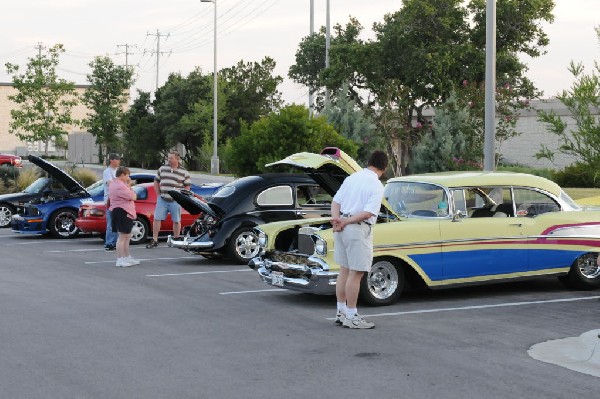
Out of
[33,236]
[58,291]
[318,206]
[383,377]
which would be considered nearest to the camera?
[383,377]

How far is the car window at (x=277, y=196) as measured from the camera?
1619cm

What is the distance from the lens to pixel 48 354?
8633mm

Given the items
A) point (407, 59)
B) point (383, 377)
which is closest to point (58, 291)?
point (383, 377)

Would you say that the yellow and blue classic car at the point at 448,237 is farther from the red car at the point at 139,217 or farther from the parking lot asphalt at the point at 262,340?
the red car at the point at 139,217

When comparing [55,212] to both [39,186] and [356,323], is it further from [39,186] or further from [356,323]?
[356,323]

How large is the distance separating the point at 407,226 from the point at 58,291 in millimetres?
4916

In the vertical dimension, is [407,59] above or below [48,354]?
above

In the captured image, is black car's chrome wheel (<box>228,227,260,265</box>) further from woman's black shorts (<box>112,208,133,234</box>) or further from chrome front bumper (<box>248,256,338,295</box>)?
chrome front bumper (<box>248,256,338,295</box>)

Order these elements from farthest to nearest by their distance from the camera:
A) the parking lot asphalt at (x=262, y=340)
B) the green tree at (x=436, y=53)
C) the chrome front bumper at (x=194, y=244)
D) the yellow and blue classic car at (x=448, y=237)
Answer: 1. the green tree at (x=436, y=53)
2. the chrome front bumper at (x=194, y=244)
3. the yellow and blue classic car at (x=448, y=237)
4. the parking lot asphalt at (x=262, y=340)

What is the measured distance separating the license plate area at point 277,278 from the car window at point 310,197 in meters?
4.31

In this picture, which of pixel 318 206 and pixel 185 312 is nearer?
pixel 185 312

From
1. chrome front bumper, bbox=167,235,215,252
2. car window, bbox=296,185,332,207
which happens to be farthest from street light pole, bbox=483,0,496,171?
chrome front bumper, bbox=167,235,215,252

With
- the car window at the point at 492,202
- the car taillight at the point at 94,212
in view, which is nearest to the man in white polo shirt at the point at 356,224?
the car window at the point at 492,202

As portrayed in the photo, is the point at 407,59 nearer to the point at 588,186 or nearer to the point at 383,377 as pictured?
the point at 588,186
